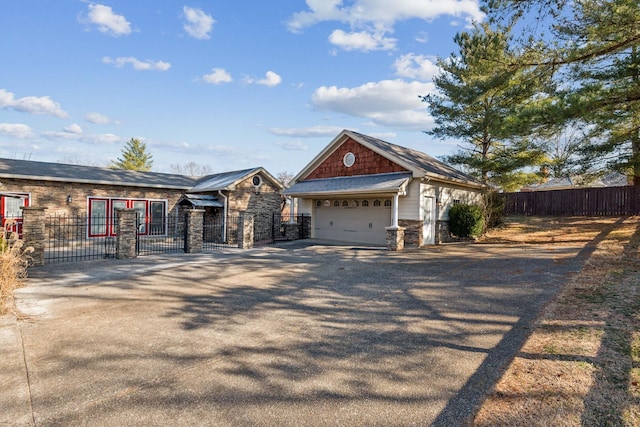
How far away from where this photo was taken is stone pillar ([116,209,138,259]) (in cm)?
1094

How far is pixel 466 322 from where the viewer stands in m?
5.29

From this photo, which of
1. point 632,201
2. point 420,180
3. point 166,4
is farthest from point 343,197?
point 632,201

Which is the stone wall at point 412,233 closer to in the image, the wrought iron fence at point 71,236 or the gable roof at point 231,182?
the gable roof at point 231,182

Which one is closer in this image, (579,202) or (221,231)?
(221,231)

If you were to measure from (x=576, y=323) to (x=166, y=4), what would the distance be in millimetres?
14692

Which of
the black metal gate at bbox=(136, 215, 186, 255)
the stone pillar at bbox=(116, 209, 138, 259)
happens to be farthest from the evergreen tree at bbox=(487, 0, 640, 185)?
the black metal gate at bbox=(136, 215, 186, 255)

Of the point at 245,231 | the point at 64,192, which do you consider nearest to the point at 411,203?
the point at 245,231

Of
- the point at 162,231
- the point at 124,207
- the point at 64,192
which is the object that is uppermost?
the point at 64,192

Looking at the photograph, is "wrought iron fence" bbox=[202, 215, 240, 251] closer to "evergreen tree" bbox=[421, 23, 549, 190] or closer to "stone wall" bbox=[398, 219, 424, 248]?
"stone wall" bbox=[398, 219, 424, 248]

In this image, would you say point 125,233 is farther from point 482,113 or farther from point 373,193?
point 482,113

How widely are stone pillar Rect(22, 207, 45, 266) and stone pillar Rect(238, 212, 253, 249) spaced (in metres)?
6.48

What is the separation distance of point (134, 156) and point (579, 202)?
42.9 metres

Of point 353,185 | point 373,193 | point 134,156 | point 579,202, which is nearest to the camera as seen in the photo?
→ point 373,193

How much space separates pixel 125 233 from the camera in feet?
36.2
